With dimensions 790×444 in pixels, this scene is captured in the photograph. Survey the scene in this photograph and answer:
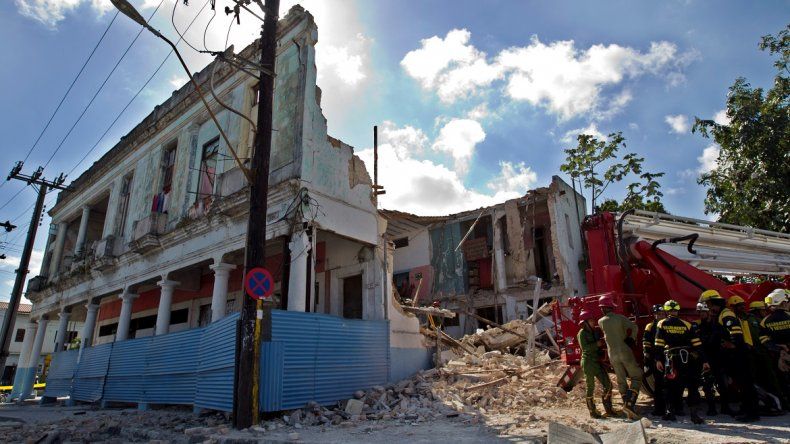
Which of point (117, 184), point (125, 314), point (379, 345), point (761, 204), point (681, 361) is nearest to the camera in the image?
point (681, 361)

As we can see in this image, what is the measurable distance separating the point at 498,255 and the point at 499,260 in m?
0.22

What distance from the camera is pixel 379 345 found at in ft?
34.6

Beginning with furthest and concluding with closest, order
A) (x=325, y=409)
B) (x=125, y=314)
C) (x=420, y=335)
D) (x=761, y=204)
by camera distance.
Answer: (x=761, y=204)
(x=125, y=314)
(x=420, y=335)
(x=325, y=409)

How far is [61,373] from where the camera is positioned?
17.8 meters

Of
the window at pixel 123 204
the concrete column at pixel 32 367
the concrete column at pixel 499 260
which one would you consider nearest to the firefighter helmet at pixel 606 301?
the concrete column at pixel 499 260

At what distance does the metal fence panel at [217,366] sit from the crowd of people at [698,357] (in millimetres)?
6128

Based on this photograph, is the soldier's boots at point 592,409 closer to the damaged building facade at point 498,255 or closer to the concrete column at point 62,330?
the damaged building facade at point 498,255

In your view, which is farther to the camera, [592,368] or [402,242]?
[402,242]

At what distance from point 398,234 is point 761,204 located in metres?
14.3

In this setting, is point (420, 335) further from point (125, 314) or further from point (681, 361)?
point (125, 314)

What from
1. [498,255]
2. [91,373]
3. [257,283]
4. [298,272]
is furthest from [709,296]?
[91,373]

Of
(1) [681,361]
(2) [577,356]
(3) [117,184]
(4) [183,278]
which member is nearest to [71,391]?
(4) [183,278]

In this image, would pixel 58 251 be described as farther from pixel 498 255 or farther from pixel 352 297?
pixel 498 255

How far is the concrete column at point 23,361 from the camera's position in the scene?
822 inches
